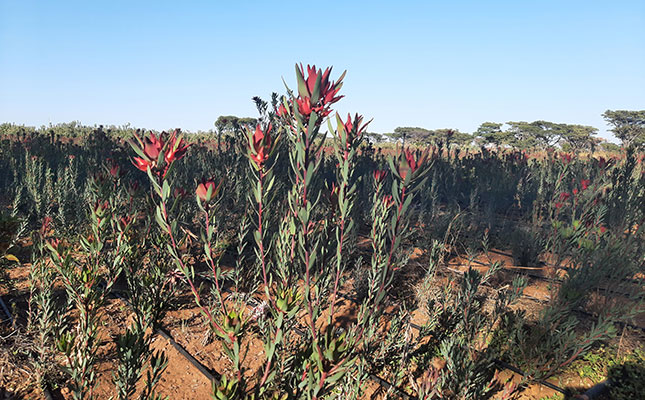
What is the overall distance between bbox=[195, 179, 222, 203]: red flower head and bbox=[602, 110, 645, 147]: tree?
4397cm

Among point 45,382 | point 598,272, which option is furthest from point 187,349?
point 598,272

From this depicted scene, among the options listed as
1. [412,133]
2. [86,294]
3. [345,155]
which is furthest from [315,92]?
[412,133]

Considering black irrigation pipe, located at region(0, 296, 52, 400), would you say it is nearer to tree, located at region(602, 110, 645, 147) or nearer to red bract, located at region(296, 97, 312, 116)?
red bract, located at region(296, 97, 312, 116)

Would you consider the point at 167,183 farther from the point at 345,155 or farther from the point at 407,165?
the point at 407,165

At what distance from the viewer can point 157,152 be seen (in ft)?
4.52

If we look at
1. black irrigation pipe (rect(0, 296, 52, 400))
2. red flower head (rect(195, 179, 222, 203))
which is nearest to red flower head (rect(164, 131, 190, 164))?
red flower head (rect(195, 179, 222, 203))

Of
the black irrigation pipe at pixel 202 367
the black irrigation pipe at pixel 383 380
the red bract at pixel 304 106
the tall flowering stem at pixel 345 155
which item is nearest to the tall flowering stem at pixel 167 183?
the red bract at pixel 304 106

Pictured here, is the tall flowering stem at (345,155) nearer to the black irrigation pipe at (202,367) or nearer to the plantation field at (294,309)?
the plantation field at (294,309)

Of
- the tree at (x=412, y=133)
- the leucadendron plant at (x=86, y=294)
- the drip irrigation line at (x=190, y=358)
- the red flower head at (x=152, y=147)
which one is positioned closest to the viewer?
the red flower head at (x=152, y=147)

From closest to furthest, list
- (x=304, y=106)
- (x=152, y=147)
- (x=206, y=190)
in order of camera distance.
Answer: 1. (x=152, y=147)
2. (x=206, y=190)
3. (x=304, y=106)

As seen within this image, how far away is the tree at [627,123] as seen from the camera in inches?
1364

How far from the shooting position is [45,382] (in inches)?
87.4

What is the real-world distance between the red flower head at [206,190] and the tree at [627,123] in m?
44.0

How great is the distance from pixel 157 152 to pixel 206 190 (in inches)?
9.7
